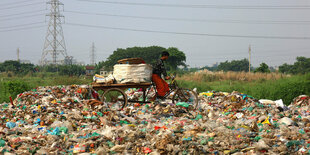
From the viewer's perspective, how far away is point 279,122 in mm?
6715

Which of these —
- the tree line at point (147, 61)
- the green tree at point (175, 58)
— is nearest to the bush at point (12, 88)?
the tree line at point (147, 61)

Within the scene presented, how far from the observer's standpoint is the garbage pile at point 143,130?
463 cm

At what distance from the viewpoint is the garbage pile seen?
4629 mm

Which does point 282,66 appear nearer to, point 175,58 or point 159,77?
point 175,58

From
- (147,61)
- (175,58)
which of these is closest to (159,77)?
(175,58)

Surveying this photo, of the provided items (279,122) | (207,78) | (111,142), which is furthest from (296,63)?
(111,142)

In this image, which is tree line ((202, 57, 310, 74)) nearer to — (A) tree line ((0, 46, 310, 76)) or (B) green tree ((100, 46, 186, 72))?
(A) tree line ((0, 46, 310, 76))

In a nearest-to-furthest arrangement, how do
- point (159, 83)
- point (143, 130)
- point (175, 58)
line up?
point (143, 130) < point (159, 83) < point (175, 58)

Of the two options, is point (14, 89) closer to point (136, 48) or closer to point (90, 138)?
point (90, 138)

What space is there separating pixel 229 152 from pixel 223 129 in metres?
1.05

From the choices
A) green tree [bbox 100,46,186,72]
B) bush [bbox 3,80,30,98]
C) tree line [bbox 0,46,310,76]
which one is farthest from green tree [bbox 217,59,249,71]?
bush [bbox 3,80,30,98]

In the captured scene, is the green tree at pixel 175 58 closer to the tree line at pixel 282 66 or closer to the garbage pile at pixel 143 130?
the tree line at pixel 282 66

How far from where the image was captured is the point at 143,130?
224 inches

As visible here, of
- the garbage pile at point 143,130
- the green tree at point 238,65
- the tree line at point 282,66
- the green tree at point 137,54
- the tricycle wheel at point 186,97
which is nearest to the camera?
the garbage pile at point 143,130
